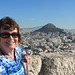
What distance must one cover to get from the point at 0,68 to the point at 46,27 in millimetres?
68895

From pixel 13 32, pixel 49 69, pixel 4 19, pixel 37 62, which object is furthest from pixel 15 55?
pixel 49 69

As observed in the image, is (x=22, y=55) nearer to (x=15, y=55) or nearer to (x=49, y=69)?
(x=15, y=55)

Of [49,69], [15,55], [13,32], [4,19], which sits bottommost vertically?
[49,69]

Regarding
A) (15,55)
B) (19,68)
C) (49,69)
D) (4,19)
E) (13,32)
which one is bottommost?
(49,69)

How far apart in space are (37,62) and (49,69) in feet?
1.09

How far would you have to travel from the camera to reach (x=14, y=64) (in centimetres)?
154

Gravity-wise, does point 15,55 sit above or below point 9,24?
below

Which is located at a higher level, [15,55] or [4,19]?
[4,19]

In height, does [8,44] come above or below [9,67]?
above

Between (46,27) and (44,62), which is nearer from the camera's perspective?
(44,62)

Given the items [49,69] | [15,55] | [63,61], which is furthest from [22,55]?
[63,61]

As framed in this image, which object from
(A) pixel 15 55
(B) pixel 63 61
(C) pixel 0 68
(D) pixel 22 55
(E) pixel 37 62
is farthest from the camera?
(B) pixel 63 61

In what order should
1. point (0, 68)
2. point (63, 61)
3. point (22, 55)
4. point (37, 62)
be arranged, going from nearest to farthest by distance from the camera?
point (0, 68) < point (22, 55) < point (37, 62) < point (63, 61)

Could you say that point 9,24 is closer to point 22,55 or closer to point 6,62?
point 6,62
